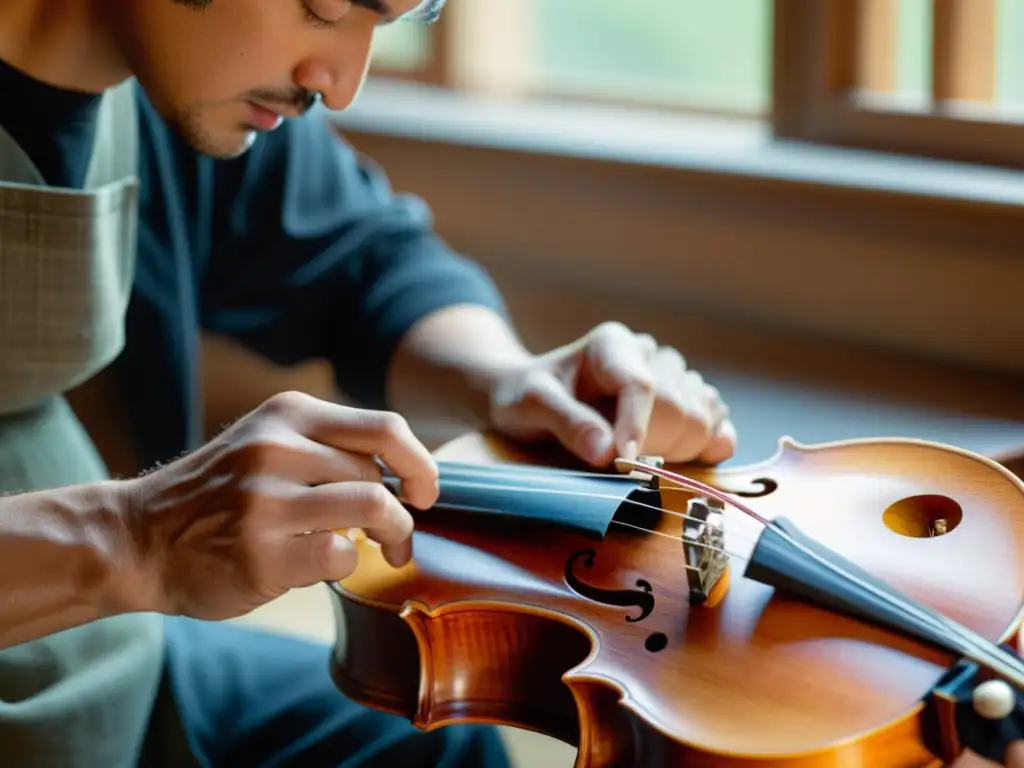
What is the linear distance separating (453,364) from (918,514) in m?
0.48

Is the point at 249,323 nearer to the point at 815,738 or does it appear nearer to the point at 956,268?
the point at 956,268

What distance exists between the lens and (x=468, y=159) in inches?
72.6

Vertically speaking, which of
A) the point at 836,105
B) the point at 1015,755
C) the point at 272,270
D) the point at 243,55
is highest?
the point at 243,55

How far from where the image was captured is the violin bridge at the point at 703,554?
0.79 metres

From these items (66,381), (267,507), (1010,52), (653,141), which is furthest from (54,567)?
(1010,52)

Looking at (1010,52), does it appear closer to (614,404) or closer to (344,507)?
(614,404)

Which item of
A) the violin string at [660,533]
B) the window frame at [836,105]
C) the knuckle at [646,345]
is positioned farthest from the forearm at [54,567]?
the window frame at [836,105]

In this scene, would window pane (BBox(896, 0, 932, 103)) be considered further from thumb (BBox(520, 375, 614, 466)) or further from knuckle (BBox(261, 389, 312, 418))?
knuckle (BBox(261, 389, 312, 418))

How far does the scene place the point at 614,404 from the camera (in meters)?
1.06

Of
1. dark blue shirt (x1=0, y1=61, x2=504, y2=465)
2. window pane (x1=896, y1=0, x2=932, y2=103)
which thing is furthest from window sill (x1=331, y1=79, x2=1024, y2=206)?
dark blue shirt (x1=0, y1=61, x2=504, y2=465)

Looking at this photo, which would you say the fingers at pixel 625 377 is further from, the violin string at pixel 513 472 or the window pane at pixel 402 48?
the window pane at pixel 402 48

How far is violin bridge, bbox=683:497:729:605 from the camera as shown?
793mm

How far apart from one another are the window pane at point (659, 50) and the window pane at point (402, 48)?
0.20 metres

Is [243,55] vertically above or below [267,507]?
above
